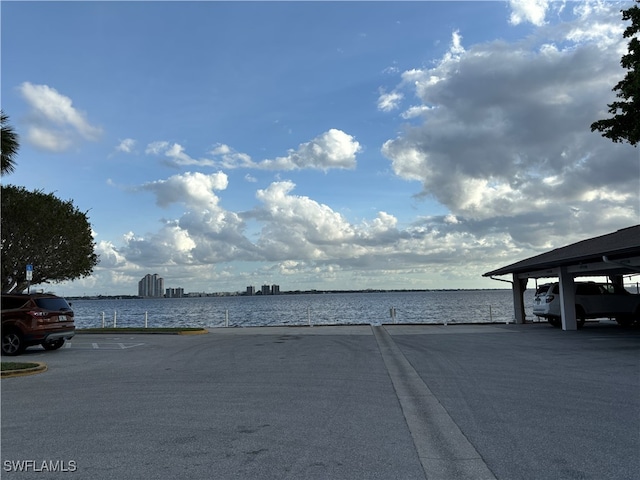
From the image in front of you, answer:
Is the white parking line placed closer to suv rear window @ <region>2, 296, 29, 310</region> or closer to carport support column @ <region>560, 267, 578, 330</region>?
suv rear window @ <region>2, 296, 29, 310</region>

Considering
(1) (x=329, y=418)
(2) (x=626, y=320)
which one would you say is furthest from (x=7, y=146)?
(2) (x=626, y=320)

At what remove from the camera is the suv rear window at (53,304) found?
15373 millimetres

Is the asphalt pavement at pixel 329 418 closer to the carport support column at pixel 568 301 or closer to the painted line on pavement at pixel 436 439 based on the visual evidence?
the painted line on pavement at pixel 436 439

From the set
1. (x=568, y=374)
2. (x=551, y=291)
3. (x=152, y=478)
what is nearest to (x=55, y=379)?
(x=152, y=478)

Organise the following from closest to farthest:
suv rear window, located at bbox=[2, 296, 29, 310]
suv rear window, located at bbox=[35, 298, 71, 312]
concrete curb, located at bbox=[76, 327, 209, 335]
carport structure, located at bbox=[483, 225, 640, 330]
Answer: suv rear window, located at bbox=[2, 296, 29, 310] < suv rear window, located at bbox=[35, 298, 71, 312] < carport structure, located at bbox=[483, 225, 640, 330] < concrete curb, located at bbox=[76, 327, 209, 335]

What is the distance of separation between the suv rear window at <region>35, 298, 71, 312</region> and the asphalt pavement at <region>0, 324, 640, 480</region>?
Answer: 262cm

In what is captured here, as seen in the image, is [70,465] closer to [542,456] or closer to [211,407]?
[211,407]

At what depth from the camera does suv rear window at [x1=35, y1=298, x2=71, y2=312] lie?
15373 millimetres

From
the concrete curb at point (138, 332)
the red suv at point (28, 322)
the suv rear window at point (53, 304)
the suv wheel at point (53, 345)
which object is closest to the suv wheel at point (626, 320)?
the concrete curb at point (138, 332)

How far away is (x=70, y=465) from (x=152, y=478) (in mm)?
1035

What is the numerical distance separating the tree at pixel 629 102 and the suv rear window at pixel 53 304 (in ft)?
60.3

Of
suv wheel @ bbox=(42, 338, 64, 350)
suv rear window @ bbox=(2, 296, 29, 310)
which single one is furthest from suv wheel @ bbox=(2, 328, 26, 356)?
suv wheel @ bbox=(42, 338, 64, 350)

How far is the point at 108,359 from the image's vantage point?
14.0 m

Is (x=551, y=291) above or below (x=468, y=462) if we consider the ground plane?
above
